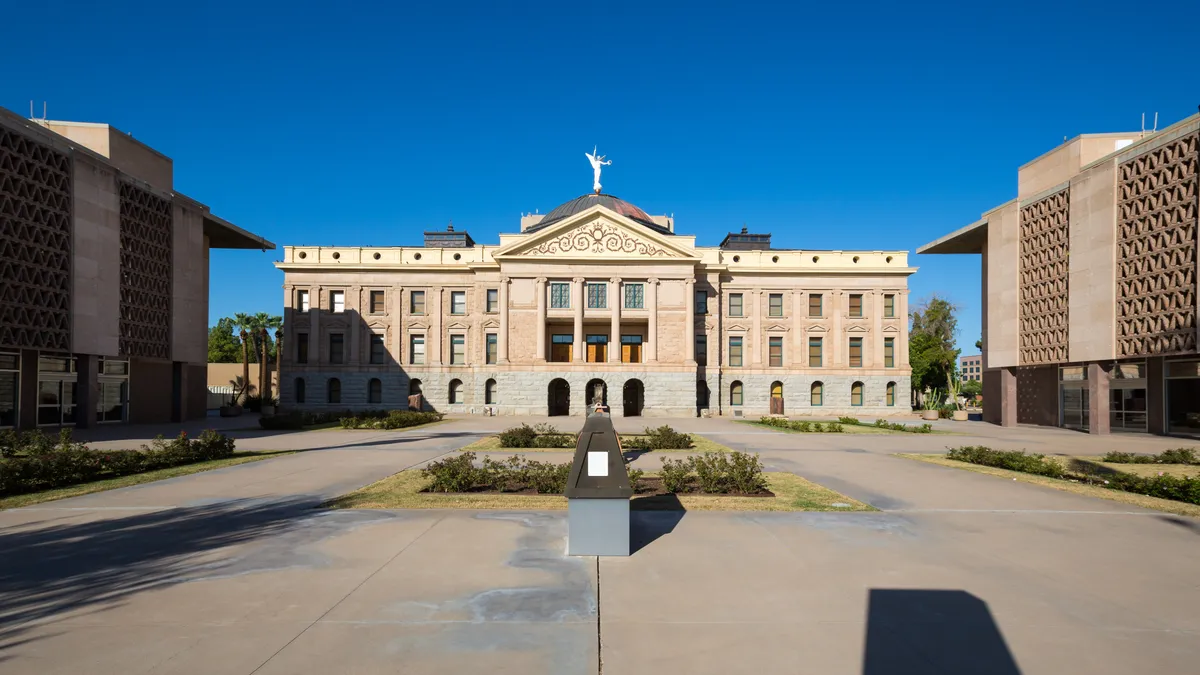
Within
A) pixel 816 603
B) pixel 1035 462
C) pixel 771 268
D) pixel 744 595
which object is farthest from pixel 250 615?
pixel 771 268

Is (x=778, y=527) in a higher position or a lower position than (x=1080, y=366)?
lower

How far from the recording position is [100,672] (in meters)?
4.75

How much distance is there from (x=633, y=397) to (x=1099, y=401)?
30.4 meters

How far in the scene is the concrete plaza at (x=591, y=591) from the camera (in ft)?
16.7

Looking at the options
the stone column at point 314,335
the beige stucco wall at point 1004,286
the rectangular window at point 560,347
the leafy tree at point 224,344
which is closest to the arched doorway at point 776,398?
the beige stucco wall at point 1004,286

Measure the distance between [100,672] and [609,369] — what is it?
44039 millimetres

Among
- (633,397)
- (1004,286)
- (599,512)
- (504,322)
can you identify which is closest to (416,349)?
(504,322)

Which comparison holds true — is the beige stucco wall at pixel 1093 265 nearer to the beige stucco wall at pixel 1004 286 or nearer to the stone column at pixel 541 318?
the beige stucco wall at pixel 1004 286

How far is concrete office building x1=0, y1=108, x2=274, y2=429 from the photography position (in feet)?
89.4

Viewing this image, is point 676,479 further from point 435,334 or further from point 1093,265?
point 435,334

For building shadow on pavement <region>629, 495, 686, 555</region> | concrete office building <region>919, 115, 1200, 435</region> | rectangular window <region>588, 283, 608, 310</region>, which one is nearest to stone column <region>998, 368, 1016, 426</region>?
concrete office building <region>919, 115, 1200, 435</region>

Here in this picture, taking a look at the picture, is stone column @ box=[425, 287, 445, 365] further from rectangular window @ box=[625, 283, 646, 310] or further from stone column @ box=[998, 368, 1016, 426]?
stone column @ box=[998, 368, 1016, 426]

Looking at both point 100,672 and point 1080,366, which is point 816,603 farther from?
→ point 1080,366

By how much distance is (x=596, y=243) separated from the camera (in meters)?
49.5
